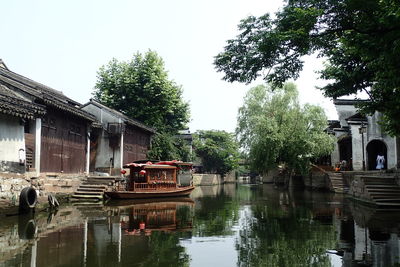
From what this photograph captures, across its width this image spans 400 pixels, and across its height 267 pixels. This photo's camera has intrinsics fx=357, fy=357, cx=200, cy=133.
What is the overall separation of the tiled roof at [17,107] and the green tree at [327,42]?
7.84 m

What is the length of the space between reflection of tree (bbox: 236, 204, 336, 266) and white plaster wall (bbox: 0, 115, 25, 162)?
916 cm

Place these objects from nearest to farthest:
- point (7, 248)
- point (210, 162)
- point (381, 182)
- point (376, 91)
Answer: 1. point (7, 248)
2. point (376, 91)
3. point (381, 182)
4. point (210, 162)

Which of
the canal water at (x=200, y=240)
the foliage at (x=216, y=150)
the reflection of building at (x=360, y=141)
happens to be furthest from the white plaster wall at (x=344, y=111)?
the foliage at (x=216, y=150)

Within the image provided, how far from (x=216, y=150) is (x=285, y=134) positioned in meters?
24.7

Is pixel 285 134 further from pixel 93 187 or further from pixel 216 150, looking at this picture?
pixel 216 150

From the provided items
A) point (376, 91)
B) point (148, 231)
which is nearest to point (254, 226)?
point (148, 231)

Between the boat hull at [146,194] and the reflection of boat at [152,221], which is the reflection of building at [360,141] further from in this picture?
the reflection of boat at [152,221]

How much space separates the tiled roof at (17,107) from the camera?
42.3 feet

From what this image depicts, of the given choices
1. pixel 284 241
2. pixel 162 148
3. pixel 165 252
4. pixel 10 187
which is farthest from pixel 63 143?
pixel 284 241

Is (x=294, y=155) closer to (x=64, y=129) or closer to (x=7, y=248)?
(x=64, y=129)

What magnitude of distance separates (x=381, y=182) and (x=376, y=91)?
829cm

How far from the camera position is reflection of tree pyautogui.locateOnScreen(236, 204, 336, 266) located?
6959 mm

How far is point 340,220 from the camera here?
12.4 metres

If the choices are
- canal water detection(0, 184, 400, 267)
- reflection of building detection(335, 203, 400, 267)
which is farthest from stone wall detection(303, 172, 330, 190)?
canal water detection(0, 184, 400, 267)
